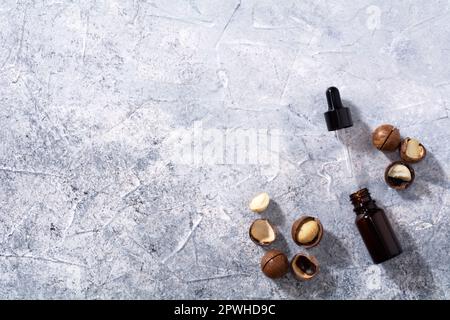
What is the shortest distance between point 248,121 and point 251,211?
6.5 inches

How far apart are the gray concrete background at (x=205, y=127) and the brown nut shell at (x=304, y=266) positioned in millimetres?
23

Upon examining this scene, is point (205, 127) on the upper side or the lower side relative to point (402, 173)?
upper

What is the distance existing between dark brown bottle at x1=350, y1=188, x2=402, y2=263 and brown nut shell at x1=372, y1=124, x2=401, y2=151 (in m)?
0.09

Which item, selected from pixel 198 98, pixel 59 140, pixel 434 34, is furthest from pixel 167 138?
pixel 434 34

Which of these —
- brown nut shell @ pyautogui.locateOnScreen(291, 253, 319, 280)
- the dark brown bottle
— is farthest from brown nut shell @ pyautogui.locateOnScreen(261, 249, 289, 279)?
the dark brown bottle

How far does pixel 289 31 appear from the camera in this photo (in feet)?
3.40

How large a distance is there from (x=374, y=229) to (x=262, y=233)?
0.19 metres

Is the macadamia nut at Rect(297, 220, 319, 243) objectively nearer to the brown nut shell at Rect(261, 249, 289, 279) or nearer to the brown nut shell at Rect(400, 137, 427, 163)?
the brown nut shell at Rect(261, 249, 289, 279)

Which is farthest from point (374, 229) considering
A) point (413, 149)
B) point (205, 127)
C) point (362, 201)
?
point (205, 127)

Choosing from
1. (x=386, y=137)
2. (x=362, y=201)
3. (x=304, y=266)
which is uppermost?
(x=386, y=137)

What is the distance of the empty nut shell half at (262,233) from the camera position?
3.34 ft

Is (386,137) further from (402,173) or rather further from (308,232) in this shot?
(308,232)

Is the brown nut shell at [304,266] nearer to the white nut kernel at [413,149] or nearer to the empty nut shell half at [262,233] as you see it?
the empty nut shell half at [262,233]

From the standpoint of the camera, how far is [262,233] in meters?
1.02
